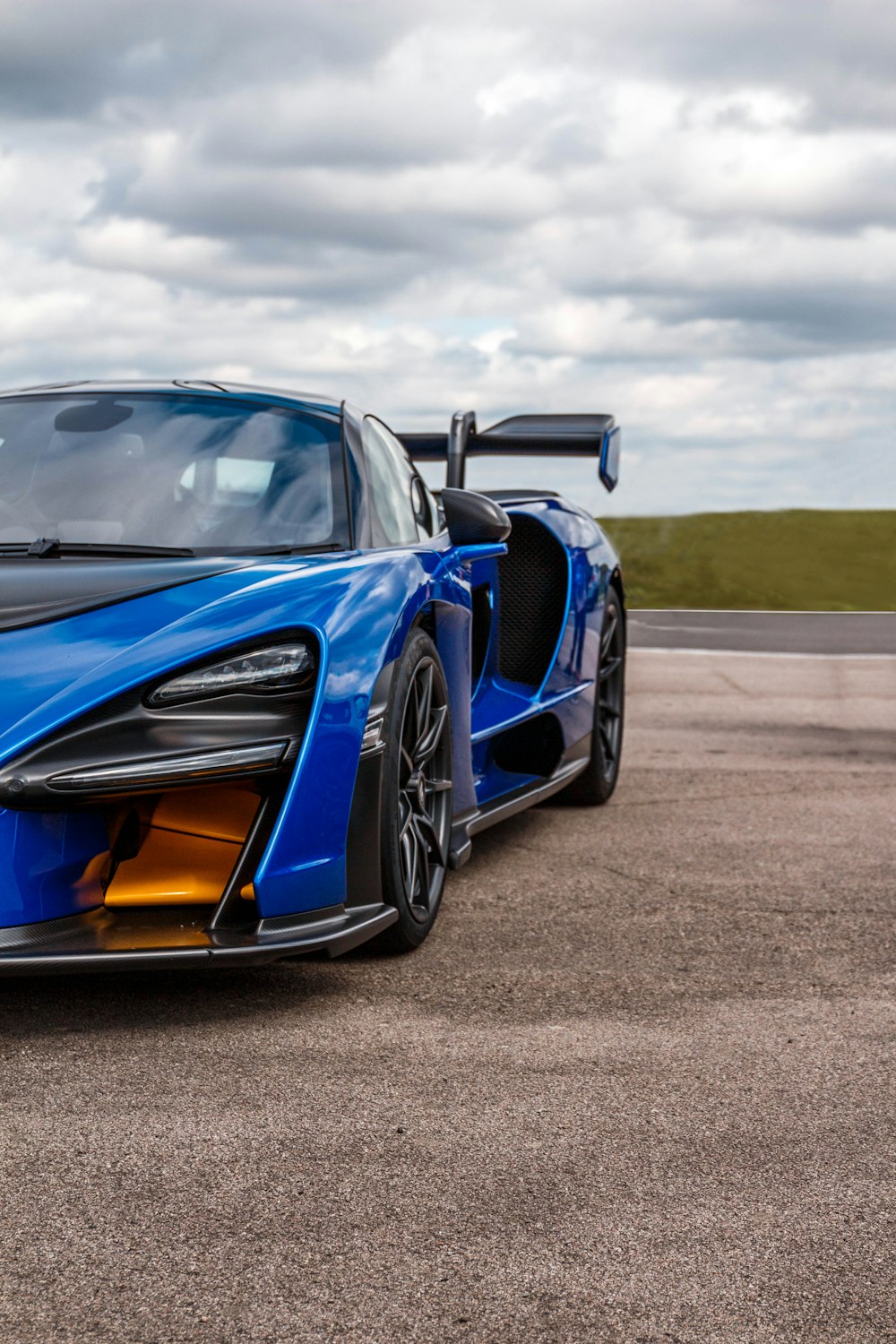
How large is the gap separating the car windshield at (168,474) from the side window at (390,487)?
5.7 inches

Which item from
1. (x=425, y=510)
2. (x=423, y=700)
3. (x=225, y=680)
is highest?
(x=425, y=510)

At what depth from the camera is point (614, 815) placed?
20.5 feet

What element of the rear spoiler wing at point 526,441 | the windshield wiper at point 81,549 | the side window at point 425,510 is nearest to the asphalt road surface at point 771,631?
the rear spoiler wing at point 526,441

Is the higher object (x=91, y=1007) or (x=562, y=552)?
(x=562, y=552)

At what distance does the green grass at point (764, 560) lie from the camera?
88.4ft

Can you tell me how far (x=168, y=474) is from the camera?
4148 millimetres

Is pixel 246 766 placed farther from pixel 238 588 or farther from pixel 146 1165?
pixel 146 1165

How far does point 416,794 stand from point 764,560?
2988cm

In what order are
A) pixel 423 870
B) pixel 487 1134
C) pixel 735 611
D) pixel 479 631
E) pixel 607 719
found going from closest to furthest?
pixel 487 1134
pixel 423 870
pixel 479 631
pixel 607 719
pixel 735 611

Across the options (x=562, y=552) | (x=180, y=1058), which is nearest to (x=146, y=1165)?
(x=180, y=1058)

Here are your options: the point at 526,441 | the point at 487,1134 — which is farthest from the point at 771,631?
the point at 487,1134

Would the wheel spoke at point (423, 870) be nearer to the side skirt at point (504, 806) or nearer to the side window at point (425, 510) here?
the side skirt at point (504, 806)

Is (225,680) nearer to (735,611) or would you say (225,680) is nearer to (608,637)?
(608,637)

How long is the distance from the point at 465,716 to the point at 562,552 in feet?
5.18
